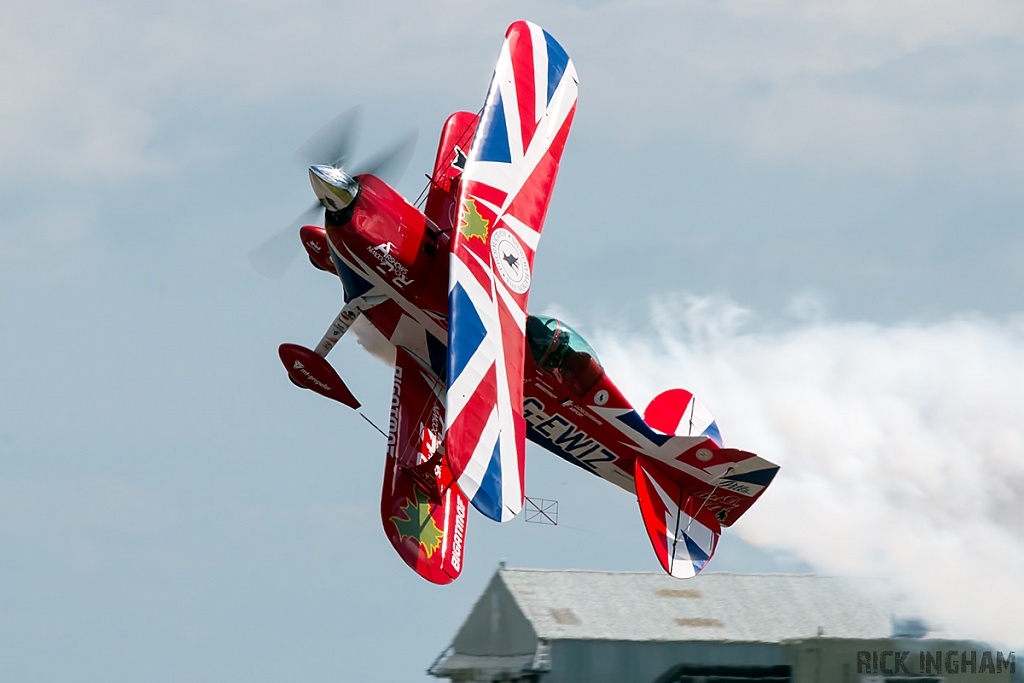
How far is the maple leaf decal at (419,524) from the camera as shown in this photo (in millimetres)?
18766

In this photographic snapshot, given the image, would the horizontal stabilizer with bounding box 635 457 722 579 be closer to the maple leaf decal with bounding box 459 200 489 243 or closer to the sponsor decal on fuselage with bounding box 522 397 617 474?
the sponsor decal on fuselage with bounding box 522 397 617 474

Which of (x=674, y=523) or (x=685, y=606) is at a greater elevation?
(x=685, y=606)

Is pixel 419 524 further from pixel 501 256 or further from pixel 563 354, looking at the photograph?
pixel 501 256

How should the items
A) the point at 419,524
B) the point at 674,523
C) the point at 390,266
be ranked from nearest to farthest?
the point at 390,266 < the point at 419,524 < the point at 674,523

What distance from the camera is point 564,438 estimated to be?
1945cm

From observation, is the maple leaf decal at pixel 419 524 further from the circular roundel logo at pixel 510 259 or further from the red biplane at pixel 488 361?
the circular roundel logo at pixel 510 259

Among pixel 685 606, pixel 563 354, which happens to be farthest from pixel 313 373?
pixel 685 606

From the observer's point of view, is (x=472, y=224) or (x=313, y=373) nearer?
(x=472, y=224)

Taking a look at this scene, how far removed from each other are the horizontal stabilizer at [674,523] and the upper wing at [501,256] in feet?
10.2

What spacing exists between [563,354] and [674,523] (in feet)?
9.91

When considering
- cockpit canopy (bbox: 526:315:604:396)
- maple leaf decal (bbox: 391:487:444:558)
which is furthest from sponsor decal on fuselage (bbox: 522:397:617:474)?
maple leaf decal (bbox: 391:487:444:558)

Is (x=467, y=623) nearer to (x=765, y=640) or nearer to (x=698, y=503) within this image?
(x=765, y=640)

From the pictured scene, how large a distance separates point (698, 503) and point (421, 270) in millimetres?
5255

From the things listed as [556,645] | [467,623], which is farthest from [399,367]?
[467,623]
